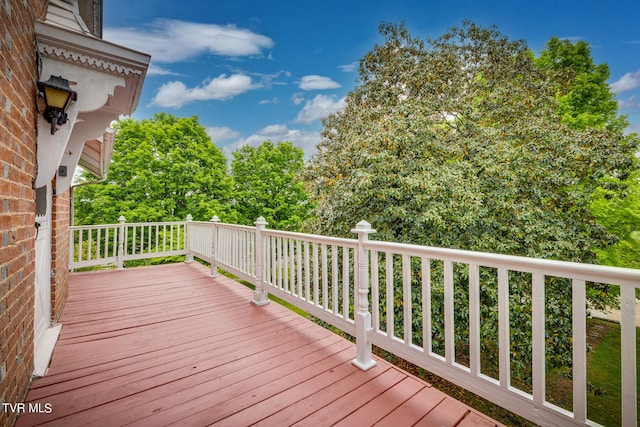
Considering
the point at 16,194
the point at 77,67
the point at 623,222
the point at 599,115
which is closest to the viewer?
the point at 16,194

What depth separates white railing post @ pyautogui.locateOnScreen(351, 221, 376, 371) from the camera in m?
2.18

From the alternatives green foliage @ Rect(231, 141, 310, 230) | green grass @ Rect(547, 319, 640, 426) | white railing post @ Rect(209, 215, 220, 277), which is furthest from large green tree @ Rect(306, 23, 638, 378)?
green foliage @ Rect(231, 141, 310, 230)

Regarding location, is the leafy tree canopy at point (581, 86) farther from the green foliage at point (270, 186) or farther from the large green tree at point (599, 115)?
the green foliage at point (270, 186)

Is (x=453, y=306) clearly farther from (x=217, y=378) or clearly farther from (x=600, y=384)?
(x=600, y=384)

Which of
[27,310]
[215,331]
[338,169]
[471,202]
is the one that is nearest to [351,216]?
[338,169]

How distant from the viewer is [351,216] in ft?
18.9

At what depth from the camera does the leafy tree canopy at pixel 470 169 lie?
504cm

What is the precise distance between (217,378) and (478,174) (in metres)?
5.74

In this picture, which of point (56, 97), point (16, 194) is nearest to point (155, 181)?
point (56, 97)

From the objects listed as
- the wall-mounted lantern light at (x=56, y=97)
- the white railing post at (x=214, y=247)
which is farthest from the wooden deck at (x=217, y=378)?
the wall-mounted lantern light at (x=56, y=97)

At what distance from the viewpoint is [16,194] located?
149cm

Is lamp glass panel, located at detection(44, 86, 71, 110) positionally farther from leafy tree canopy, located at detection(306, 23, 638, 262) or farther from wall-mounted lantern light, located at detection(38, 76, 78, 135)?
leafy tree canopy, located at detection(306, 23, 638, 262)

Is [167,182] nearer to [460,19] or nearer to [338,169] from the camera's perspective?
[338,169]

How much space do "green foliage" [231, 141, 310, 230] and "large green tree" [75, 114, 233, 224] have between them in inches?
61.1
